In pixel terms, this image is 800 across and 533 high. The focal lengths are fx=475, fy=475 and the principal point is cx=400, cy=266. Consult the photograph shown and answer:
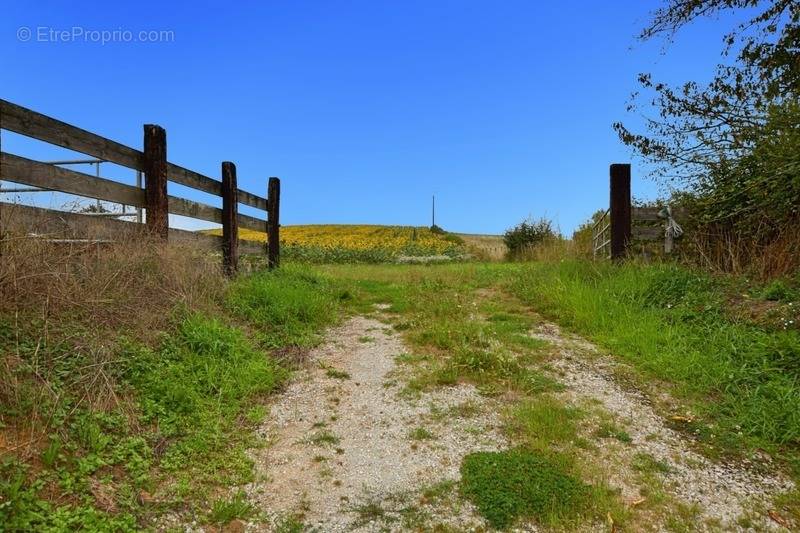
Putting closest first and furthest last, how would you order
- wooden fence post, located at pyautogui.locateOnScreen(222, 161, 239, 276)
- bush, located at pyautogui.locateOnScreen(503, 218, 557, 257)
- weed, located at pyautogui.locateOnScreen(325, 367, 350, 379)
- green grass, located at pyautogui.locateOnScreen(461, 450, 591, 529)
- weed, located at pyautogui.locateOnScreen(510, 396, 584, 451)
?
green grass, located at pyautogui.locateOnScreen(461, 450, 591, 529) → weed, located at pyautogui.locateOnScreen(510, 396, 584, 451) → weed, located at pyautogui.locateOnScreen(325, 367, 350, 379) → wooden fence post, located at pyautogui.locateOnScreen(222, 161, 239, 276) → bush, located at pyautogui.locateOnScreen(503, 218, 557, 257)

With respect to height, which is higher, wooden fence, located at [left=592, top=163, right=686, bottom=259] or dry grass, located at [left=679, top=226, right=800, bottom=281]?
wooden fence, located at [left=592, top=163, right=686, bottom=259]

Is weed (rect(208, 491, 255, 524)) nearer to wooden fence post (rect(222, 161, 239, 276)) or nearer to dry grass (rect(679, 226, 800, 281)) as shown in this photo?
wooden fence post (rect(222, 161, 239, 276))

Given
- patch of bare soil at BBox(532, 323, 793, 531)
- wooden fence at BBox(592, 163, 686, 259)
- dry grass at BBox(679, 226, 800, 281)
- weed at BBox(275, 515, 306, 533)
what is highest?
wooden fence at BBox(592, 163, 686, 259)

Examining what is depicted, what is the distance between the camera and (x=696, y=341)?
461 cm

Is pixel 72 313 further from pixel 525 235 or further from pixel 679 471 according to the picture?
pixel 525 235

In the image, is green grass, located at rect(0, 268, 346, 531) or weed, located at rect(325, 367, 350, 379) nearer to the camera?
green grass, located at rect(0, 268, 346, 531)

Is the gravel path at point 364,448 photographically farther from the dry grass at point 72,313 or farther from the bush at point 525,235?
the bush at point 525,235

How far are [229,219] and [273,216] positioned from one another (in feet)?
7.52

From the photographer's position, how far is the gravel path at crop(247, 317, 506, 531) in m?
2.49

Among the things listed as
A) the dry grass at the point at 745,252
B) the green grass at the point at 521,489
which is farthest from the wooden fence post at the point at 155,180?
the dry grass at the point at 745,252

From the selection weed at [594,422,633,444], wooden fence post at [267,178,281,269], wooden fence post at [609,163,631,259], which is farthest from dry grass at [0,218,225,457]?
wooden fence post at [609,163,631,259]

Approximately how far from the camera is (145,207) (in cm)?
596

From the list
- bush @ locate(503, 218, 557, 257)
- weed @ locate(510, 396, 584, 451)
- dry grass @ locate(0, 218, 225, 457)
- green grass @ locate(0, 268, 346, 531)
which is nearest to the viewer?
green grass @ locate(0, 268, 346, 531)

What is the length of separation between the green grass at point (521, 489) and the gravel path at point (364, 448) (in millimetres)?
97
